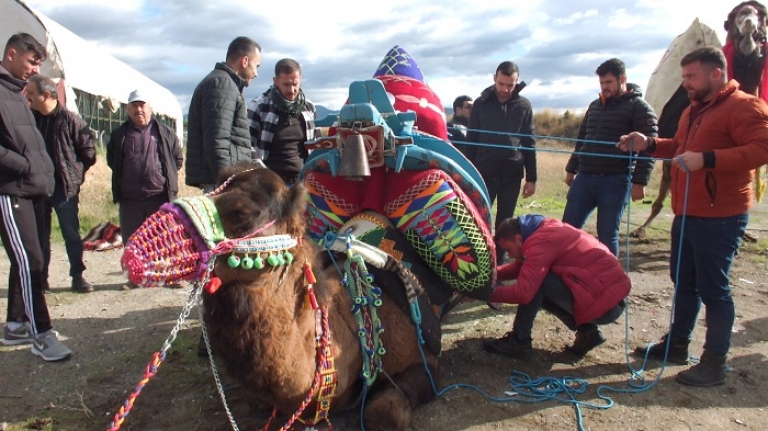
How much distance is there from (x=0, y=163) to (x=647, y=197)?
12691 mm

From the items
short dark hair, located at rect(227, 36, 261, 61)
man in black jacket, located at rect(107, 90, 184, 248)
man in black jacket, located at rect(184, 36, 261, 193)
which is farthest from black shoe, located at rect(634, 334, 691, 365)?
man in black jacket, located at rect(107, 90, 184, 248)

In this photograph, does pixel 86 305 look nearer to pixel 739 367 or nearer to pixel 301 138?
pixel 301 138

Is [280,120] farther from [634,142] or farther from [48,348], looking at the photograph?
[634,142]

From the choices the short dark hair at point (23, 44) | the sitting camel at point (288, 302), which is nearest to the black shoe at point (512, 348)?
the sitting camel at point (288, 302)

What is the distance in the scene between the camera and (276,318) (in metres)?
2.27

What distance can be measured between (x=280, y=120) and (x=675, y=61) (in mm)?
5807

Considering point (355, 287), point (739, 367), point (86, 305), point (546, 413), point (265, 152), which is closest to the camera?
point (355, 287)

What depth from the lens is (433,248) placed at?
10.6 feet

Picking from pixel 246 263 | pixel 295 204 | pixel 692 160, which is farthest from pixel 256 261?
pixel 692 160

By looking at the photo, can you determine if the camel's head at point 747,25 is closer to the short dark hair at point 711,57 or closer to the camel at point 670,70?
the camel at point 670,70

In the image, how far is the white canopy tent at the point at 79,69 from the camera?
36.3 feet

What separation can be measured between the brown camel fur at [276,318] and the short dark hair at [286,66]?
7.40 ft

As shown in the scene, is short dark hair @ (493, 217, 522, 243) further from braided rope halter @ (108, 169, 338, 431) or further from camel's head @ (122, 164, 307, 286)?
braided rope halter @ (108, 169, 338, 431)

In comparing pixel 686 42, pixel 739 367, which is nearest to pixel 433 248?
pixel 739 367
